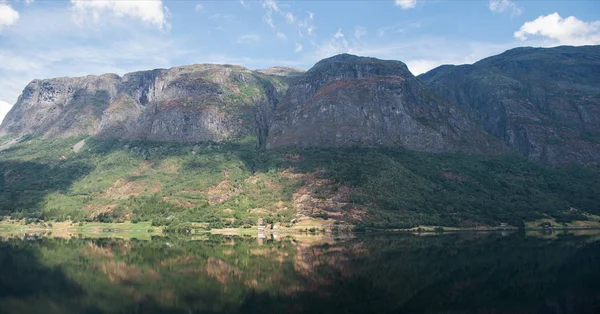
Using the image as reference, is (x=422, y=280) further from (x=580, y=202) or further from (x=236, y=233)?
(x=580, y=202)

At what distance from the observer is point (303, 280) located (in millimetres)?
62188

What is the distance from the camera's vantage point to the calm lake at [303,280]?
48.5 metres

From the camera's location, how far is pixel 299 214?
6329 inches

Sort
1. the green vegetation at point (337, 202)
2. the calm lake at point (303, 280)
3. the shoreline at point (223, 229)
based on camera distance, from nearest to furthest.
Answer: the calm lake at point (303, 280), the shoreline at point (223, 229), the green vegetation at point (337, 202)

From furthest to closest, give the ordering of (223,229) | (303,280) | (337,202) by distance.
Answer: (337,202) < (223,229) < (303,280)

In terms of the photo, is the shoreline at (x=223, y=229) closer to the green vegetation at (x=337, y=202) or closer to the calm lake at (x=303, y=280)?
the green vegetation at (x=337, y=202)

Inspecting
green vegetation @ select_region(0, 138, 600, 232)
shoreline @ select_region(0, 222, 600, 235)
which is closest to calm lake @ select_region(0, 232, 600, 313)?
shoreline @ select_region(0, 222, 600, 235)

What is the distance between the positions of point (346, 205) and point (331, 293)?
10859 centimetres

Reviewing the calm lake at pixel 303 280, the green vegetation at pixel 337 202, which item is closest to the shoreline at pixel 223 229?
the green vegetation at pixel 337 202

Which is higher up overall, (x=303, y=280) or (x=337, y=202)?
(x=337, y=202)

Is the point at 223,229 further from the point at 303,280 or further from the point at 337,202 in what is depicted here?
the point at 303,280

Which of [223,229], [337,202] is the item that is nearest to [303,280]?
[223,229]

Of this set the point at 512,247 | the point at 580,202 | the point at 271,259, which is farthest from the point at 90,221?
the point at 580,202

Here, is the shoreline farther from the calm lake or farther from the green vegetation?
the calm lake
